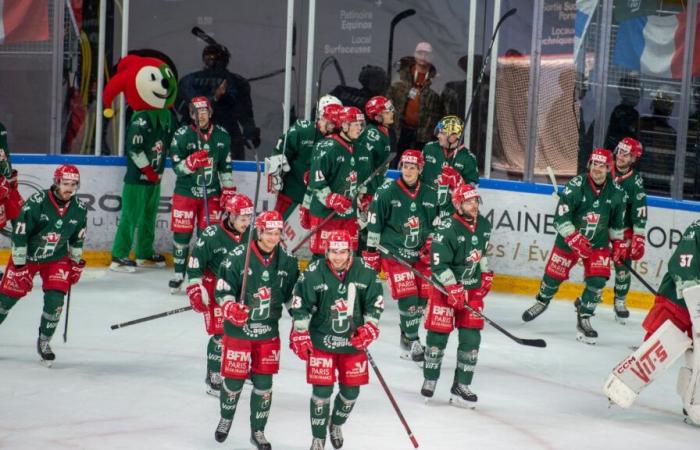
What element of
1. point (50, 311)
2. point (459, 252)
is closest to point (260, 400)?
point (459, 252)

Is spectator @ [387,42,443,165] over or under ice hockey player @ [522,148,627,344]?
over

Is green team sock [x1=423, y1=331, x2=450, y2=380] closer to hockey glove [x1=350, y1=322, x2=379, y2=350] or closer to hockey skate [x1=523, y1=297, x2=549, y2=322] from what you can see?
hockey glove [x1=350, y1=322, x2=379, y2=350]

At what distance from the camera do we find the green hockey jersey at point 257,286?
6.86 metres

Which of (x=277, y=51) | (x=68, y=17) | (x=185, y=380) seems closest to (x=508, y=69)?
(x=277, y=51)

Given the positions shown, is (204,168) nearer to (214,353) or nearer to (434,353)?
(214,353)

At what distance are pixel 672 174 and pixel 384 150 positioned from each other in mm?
2526

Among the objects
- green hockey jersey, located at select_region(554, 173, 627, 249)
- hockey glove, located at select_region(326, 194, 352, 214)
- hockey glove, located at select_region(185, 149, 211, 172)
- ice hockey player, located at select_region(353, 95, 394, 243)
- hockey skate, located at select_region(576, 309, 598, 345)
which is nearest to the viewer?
hockey glove, located at select_region(326, 194, 352, 214)

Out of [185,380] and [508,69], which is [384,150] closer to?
[508,69]

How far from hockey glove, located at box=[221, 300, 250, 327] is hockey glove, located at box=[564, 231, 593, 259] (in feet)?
11.9

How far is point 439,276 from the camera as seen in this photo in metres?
7.87

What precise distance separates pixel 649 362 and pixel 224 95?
5807 mm

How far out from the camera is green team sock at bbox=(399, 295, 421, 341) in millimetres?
8922

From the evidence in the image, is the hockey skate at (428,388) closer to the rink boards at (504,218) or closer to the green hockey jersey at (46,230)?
the green hockey jersey at (46,230)

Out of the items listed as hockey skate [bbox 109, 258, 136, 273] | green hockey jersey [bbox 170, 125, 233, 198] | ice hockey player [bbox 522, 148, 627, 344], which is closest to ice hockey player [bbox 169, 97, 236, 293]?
green hockey jersey [bbox 170, 125, 233, 198]
